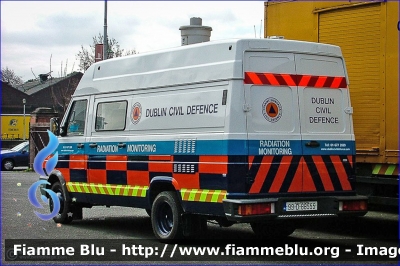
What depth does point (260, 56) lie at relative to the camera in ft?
32.3

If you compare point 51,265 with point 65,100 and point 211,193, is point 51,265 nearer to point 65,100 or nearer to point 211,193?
point 211,193

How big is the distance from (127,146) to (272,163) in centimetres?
269

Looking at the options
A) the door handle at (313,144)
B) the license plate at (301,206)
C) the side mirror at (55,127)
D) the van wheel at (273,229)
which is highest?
the side mirror at (55,127)

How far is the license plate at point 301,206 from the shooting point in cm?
969

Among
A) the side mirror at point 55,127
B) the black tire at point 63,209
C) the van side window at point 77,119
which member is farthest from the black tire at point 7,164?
the van side window at point 77,119

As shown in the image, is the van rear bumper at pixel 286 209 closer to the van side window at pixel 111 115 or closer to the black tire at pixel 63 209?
the van side window at pixel 111 115

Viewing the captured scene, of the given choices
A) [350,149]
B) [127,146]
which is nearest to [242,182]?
[350,149]

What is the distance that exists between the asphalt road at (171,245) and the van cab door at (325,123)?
34.2 inches

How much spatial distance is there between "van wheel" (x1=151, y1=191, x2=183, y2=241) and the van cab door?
1.77 m

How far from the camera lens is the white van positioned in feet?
31.3

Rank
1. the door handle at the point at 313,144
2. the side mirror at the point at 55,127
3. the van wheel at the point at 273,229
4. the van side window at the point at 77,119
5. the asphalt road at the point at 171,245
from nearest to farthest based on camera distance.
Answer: the door handle at the point at 313,144 < the asphalt road at the point at 171,245 < the van wheel at the point at 273,229 < the van side window at the point at 77,119 < the side mirror at the point at 55,127

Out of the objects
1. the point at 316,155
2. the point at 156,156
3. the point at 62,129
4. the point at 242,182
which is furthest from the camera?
the point at 62,129

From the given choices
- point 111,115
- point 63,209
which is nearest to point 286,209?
point 111,115

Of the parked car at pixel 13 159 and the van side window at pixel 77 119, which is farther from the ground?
the van side window at pixel 77 119
